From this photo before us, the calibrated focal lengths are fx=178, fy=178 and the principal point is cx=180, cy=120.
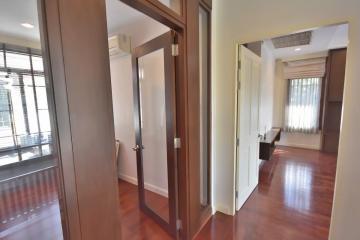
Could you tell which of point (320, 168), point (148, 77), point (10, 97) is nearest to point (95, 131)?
point (10, 97)

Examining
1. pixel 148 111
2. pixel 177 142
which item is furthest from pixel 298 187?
pixel 148 111

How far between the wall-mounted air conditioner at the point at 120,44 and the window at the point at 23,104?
1.89 m

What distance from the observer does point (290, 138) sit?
18.2ft

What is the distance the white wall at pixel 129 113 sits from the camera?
8.32ft

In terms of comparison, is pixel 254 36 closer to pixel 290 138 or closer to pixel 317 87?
pixel 317 87

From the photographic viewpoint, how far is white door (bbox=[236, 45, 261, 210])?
2.19 metres

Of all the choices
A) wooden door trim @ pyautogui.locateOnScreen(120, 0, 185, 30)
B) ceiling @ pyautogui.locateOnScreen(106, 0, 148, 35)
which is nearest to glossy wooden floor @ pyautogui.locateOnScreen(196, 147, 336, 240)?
wooden door trim @ pyautogui.locateOnScreen(120, 0, 185, 30)

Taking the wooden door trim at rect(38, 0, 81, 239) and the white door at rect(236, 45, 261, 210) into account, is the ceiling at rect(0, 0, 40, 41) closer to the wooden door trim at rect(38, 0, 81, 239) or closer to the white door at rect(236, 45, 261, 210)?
the wooden door trim at rect(38, 0, 81, 239)

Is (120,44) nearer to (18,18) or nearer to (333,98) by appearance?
(18,18)

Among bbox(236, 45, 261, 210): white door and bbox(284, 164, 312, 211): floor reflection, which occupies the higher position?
bbox(236, 45, 261, 210): white door

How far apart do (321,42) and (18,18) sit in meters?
5.23

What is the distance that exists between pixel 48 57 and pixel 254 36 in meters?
1.88

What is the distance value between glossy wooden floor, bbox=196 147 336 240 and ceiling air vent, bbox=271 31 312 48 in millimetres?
2699

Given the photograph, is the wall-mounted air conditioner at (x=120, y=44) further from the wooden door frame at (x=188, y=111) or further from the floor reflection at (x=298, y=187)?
the floor reflection at (x=298, y=187)
